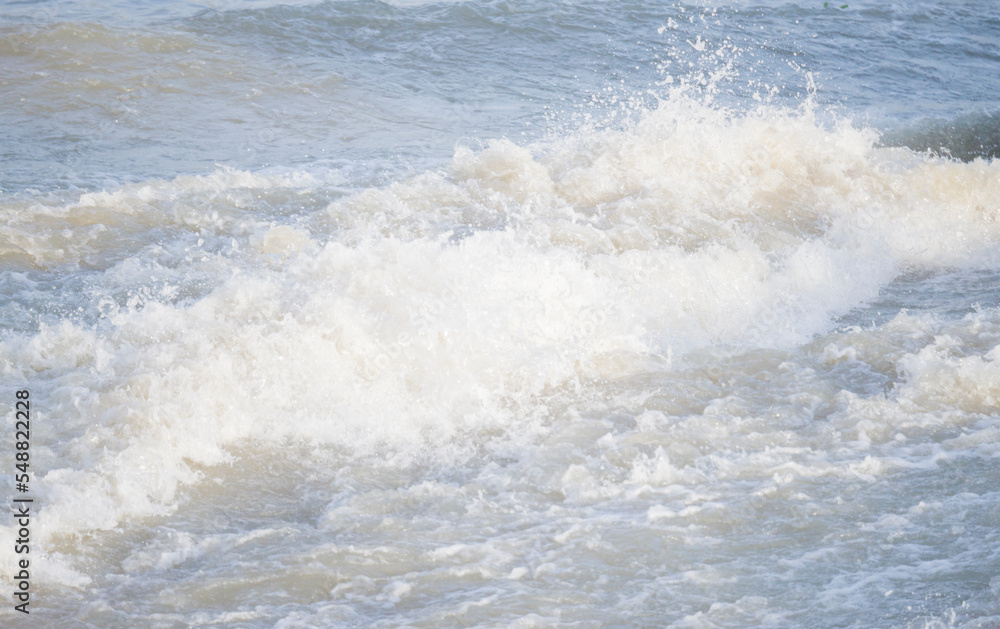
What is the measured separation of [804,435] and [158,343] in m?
3.45

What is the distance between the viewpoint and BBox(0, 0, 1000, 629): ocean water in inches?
131

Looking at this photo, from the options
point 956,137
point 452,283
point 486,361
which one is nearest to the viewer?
point 486,361

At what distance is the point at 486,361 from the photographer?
4.98 metres

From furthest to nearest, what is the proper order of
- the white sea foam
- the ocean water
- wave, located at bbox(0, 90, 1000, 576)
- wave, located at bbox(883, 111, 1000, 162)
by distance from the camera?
1. wave, located at bbox(883, 111, 1000, 162)
2. wave, located at bbox(0, 90, 1000, 576)
3. the white sea foam
4. the ocean water

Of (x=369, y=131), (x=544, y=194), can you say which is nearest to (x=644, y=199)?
(x=544, y=194)

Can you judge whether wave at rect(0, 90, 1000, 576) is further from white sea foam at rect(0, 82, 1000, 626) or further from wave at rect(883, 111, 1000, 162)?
wave at rect(883, 111, 1000, 162)

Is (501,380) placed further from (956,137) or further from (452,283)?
(956,137)

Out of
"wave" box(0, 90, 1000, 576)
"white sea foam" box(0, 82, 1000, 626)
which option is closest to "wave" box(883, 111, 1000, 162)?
"wave" box(0, 90, 1000, 576)

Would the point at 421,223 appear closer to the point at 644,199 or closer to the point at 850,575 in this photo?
the point at 644,199

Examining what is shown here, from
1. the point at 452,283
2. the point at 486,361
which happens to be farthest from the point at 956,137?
the point at 486,361

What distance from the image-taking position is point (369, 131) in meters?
9.32

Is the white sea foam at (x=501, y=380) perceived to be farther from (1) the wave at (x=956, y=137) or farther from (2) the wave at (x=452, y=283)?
(1) the wave at (x=956, y=137)

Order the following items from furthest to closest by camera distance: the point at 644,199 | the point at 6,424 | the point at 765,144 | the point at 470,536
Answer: the point at 765,144 < the point at 644,199 < the point at 6,424 < the point at 470,536

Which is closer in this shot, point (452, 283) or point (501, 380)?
point (501, 380)
